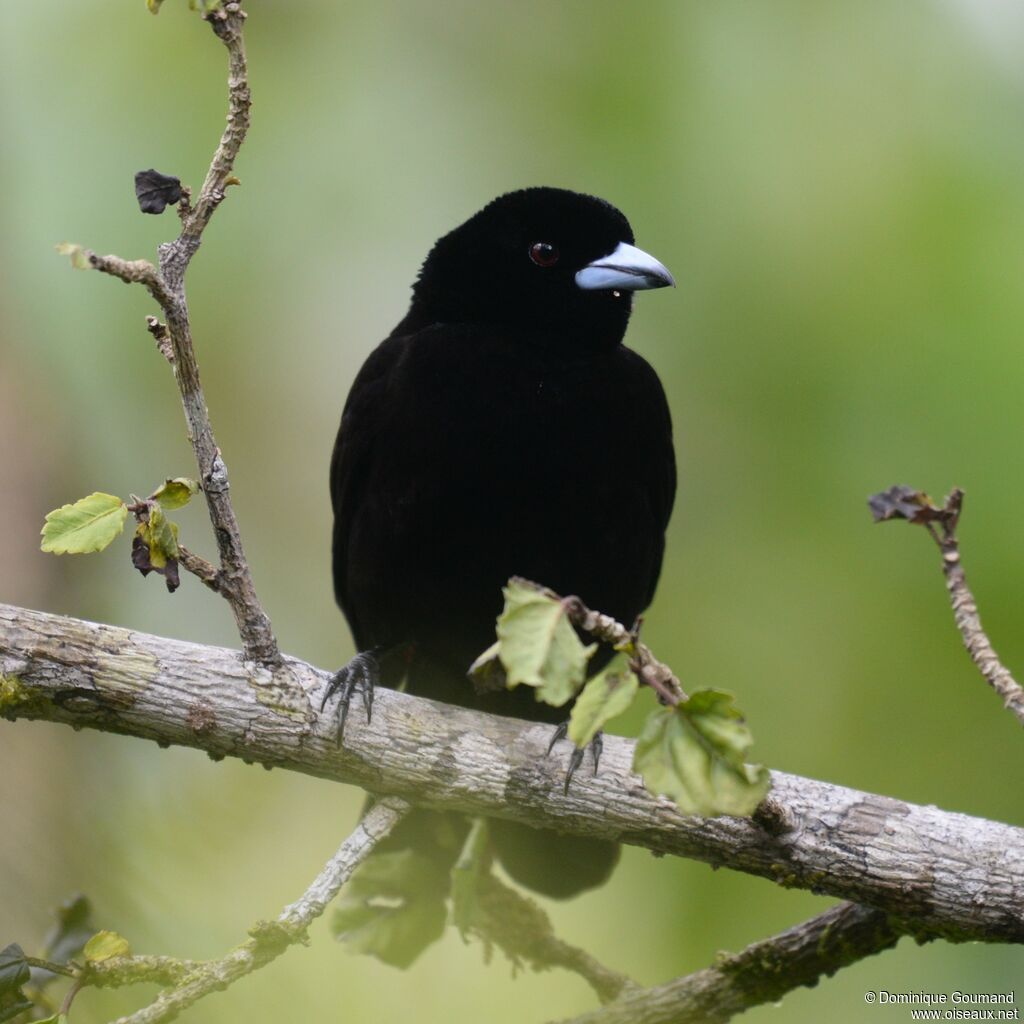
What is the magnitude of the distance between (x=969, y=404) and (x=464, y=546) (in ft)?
7.15

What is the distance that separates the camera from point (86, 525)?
205 cm

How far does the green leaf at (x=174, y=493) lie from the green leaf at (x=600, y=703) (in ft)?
2.56

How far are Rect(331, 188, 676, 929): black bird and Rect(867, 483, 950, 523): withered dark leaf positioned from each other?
1.39 metres

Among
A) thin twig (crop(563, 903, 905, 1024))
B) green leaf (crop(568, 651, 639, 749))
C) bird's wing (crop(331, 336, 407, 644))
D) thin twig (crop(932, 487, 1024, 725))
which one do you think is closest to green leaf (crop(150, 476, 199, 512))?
green leaf (crop(568, 651, 639, 749))

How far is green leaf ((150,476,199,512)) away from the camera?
2.13 metres

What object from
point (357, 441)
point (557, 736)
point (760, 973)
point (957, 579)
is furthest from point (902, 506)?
point (357, 441)

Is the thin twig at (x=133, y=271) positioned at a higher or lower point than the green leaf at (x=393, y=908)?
higher

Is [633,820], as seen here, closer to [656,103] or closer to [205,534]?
[205,534]

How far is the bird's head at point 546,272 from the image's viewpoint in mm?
3600

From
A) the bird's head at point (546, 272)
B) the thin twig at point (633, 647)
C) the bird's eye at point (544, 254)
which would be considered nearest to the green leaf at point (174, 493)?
the thin twig at point (633, 647)

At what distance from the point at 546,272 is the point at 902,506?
189 centimetres

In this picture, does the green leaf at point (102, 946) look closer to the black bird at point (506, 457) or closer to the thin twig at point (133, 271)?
the black bird at point (506, 457)

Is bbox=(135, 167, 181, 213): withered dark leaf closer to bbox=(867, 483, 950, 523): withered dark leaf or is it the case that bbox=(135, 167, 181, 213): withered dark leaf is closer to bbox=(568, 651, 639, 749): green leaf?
bbox=(568, 651, 639, 749): green leaf

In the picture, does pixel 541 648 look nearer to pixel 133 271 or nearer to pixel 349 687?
pixel 133 271
